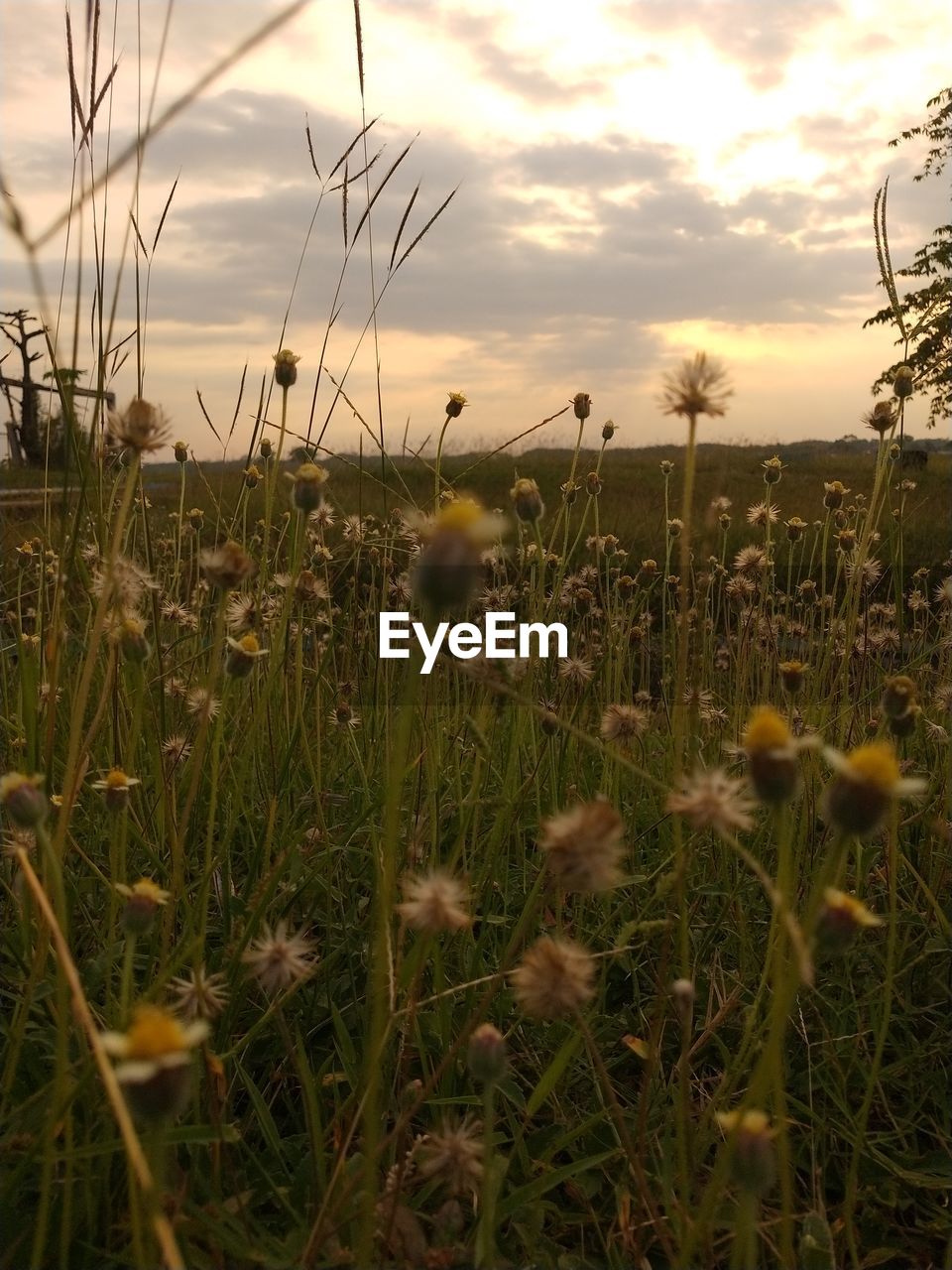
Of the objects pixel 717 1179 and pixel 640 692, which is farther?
pixel 640 692

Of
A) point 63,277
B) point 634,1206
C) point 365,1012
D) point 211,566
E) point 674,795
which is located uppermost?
point 63,277

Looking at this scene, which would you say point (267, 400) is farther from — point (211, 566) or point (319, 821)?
point (211, 566)

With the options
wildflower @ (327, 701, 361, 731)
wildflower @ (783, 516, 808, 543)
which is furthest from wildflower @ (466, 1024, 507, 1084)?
wildflower @ (783, 516, 808, 543)

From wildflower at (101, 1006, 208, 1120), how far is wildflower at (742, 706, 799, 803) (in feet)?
1.48

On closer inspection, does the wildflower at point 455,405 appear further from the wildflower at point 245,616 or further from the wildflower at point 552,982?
the wildflower at point 552,982

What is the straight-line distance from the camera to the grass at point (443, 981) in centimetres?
81

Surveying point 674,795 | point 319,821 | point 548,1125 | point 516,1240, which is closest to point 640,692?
point 319,821

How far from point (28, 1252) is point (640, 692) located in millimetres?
2079

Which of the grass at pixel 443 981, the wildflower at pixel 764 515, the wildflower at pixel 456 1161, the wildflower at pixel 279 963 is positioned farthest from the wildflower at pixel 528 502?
the wildflower at pixel 764 515

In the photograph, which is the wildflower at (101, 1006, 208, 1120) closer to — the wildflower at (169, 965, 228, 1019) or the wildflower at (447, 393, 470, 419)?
the wildflower at (169, 965, 228, 1019)

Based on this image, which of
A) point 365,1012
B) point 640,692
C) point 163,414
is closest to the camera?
point 163,414

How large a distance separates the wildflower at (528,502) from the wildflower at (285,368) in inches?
18.3

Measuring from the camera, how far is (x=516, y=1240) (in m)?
1.12

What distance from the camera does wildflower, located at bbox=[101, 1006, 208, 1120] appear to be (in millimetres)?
625
